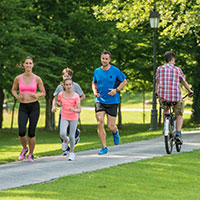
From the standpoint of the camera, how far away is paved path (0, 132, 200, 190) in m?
8.29

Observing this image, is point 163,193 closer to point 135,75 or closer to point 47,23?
point 47,23

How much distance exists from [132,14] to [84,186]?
1667 centimetres

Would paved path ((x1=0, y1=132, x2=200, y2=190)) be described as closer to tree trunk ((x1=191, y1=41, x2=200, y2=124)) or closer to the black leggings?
the black leggings

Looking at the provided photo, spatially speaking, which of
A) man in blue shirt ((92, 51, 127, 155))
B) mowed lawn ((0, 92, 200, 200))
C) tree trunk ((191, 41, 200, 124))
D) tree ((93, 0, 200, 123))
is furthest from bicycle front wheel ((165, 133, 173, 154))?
tree trunk ((191, 41, 200, 124))

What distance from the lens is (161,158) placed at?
34.2 feet

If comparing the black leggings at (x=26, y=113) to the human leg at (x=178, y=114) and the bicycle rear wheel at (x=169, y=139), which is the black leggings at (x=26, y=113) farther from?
the human leg at (x=178, y=114)

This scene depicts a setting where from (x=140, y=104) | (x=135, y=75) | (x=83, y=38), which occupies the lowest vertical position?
(x=140, y=104)

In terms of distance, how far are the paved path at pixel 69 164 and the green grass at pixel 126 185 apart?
44 centimetres

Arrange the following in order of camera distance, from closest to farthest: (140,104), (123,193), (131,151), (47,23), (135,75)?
1. (123,193)
2. (131,151)
3. (47,23)
4. (135,75)
5. (140,104)

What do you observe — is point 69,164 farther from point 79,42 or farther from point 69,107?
point 79,42

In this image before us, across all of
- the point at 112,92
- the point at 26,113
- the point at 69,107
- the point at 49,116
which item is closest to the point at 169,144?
the point at 112,92

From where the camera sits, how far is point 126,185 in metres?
7.53

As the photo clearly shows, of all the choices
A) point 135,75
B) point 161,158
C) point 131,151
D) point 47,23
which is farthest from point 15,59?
point 161,158

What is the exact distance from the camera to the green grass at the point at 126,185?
22.3 feet
